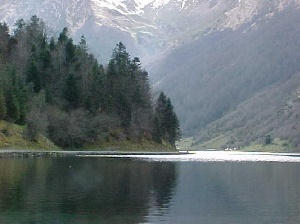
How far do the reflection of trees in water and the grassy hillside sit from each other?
49.4 meters


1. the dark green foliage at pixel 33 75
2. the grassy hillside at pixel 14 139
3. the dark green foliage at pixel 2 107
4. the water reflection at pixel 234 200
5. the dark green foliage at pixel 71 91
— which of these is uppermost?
the dark green foliage at pixel 33 75


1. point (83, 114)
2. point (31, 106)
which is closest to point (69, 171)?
point (31, 106)

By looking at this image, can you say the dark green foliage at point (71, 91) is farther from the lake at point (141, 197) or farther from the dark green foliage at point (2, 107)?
the lake at point (141, 197)

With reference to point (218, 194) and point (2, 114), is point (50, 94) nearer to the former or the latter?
point (2, 114)

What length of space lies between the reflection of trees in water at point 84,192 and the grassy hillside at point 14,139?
49.4 metres

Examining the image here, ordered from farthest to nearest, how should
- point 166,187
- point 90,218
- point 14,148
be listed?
point 14,148 → point 166,187 → point 90,218

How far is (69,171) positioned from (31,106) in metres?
76.4

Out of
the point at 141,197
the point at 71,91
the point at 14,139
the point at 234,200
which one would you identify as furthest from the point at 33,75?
the point at 234,200

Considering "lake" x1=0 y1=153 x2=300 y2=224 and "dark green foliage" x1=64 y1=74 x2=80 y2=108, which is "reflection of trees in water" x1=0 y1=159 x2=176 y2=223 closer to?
"lake" x1=0 y1=153 x2=300 y2=224

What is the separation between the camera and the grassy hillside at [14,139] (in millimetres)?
151500

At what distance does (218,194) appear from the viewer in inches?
2874

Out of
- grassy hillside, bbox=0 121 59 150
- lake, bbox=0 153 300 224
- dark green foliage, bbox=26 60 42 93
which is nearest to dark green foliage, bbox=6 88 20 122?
grassy hillside, bbox=0 121 59 150

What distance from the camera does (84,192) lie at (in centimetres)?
7100

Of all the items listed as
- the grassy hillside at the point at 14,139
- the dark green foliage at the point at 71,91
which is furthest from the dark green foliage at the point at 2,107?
the dark green foliage at the point at 71,91
